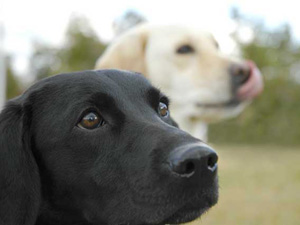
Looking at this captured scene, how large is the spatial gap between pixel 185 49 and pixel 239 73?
598 millimetres

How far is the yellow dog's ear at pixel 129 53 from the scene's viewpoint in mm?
4941

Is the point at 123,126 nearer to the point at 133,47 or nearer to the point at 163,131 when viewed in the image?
the point at 163,131

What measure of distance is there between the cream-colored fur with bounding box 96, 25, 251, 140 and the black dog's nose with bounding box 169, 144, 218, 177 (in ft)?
9.34

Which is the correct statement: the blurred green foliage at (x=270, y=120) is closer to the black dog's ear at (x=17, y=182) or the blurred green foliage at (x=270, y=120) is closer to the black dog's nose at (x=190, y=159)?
the black dog's ear at (x=17, y=182)

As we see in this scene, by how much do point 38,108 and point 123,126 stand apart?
1.55 ft

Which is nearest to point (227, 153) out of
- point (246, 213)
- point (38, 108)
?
point (246, 213)

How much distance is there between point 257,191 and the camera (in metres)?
10.4

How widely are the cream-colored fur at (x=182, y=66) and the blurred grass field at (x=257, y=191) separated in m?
1.15

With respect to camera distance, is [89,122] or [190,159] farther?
[89,122]

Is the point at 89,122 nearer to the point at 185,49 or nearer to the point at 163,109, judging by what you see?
the point at 163,109

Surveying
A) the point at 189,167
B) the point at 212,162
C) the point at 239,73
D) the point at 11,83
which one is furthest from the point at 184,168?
the point at 11,83

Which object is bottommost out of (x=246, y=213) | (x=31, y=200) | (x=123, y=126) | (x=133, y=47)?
(x=246, y=213)

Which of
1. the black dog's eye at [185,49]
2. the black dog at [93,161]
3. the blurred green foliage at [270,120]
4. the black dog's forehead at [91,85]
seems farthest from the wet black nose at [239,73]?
the blurred green foliage at [270,120]

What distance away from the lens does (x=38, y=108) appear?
2.68m
